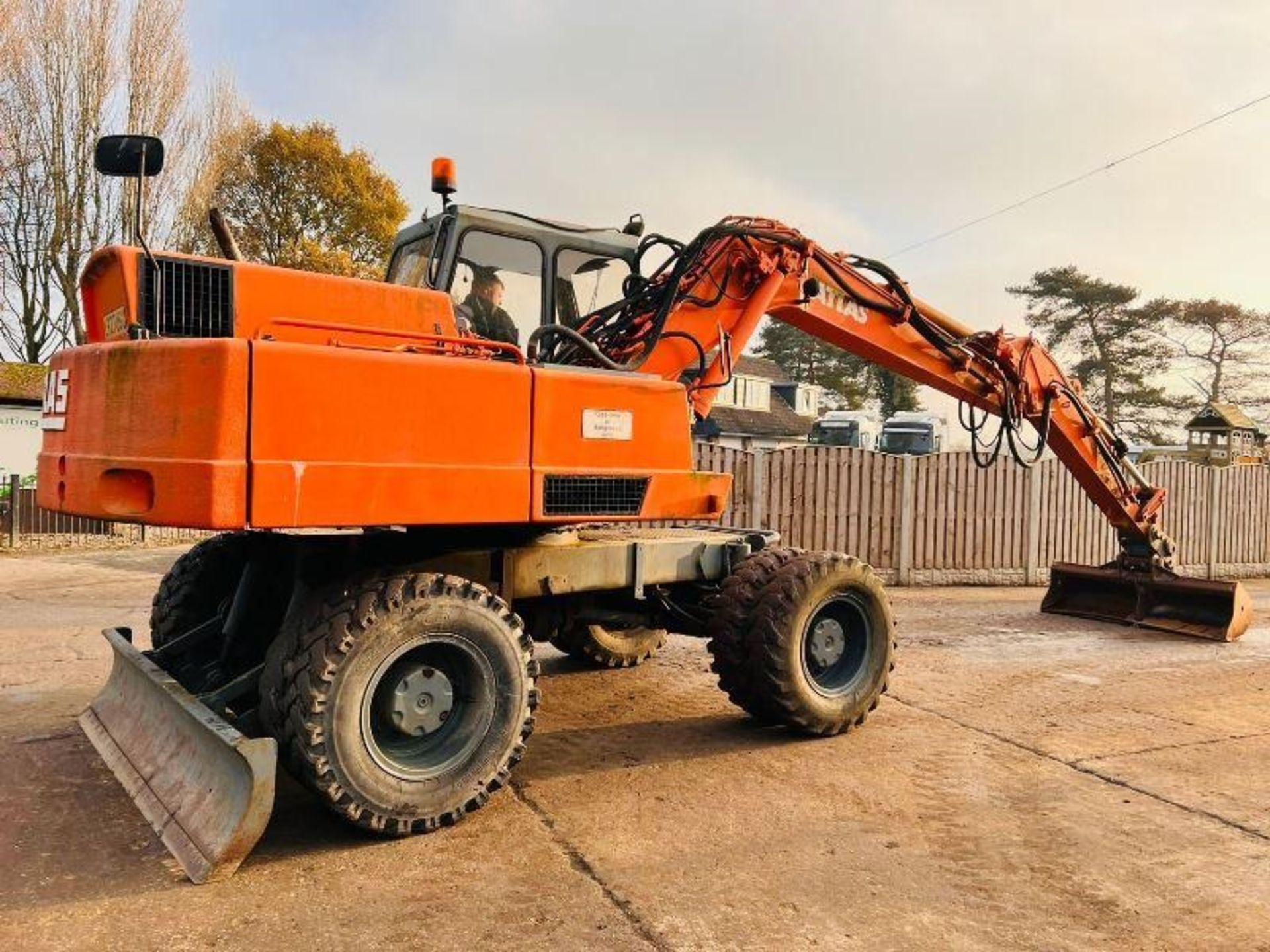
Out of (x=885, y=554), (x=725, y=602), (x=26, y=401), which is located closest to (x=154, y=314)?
(x=725, y=602)

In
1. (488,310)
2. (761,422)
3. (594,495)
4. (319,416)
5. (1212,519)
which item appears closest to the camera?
(319,416)

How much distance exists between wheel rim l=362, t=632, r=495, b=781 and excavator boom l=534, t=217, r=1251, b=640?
169 centimetres

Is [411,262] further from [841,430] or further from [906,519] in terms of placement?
[841,430]

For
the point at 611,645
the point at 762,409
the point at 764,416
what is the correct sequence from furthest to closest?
the point at 762,409, the point at 764,416, the point at 611,645

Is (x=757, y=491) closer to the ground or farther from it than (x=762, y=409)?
closer to the ground

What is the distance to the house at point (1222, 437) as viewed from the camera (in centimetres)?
2567

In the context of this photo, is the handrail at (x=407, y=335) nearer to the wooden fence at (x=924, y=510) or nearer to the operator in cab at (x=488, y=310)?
the operator in cab at (x=488, y=310)

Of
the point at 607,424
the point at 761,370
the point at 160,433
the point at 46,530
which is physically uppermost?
the point at 761,370

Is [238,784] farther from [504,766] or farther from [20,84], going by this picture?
[20,84]

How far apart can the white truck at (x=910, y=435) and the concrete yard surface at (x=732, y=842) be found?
2706cm

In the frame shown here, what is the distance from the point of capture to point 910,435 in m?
33.5

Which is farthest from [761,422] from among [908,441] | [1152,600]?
[1152,600]

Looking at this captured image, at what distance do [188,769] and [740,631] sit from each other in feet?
9.22

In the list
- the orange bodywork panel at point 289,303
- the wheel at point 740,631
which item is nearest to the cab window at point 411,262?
the orange bodywork panel at point 289,303
